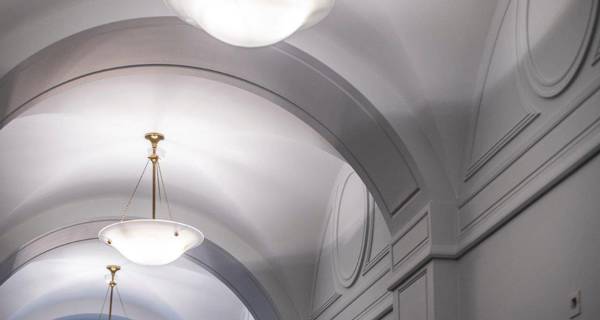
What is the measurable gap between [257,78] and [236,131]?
215 cm

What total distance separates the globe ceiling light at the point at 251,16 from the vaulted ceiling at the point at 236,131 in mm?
1190

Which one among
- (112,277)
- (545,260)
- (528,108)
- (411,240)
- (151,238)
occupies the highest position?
(112,277)

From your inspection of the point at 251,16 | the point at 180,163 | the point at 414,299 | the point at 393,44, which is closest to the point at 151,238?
the point at 180,163

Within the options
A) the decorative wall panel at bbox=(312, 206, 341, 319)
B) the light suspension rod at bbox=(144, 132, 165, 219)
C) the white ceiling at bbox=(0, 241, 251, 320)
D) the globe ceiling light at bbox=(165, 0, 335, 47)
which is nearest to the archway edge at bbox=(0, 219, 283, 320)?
the decorative wall panel at bbox=(312, 206, 341, 319)

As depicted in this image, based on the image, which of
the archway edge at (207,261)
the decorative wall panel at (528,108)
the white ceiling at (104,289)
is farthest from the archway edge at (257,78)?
the white ceiling at (104,289)

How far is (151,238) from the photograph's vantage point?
372 inches

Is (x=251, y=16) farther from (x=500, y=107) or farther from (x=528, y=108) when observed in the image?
(x=500, y=107)

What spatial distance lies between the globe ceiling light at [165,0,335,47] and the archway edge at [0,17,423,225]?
51.5 inches

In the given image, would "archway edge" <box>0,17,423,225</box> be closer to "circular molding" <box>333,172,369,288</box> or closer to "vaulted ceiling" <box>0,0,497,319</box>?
"vaulted ceiling" <box>0,0,497,319</box>

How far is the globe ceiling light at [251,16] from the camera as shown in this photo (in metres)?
5.30

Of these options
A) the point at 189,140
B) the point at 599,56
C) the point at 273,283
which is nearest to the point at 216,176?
the point at 189,140

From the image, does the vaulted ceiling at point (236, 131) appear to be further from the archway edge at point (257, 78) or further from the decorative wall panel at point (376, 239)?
the decorative wall panel at point (376, 239)

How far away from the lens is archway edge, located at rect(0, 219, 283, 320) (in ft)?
36.2

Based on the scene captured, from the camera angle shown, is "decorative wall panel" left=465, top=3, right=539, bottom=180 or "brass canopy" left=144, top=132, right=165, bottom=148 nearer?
"decorative wall panel" left=465, top=3, right=539, bottom=180
